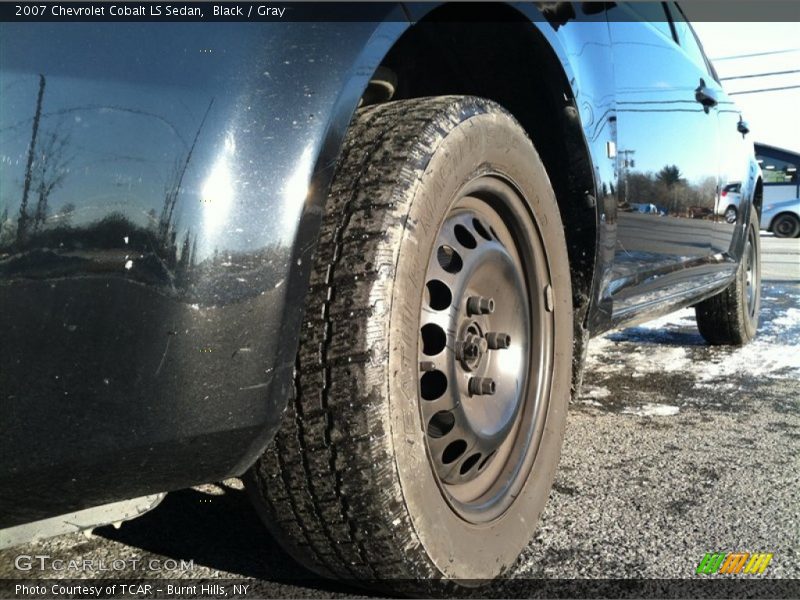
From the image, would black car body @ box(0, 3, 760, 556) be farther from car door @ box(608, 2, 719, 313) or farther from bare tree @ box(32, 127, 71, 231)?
car door @ box(608, 2, 719, 313)

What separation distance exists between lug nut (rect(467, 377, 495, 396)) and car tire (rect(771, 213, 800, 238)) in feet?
64.6

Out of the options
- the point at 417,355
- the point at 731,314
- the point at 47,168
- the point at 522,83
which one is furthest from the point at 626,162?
the point at 731,314

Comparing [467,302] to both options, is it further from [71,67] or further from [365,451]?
[71,67]

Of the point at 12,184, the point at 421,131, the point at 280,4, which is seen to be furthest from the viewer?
the point at 421,131

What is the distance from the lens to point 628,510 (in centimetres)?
200

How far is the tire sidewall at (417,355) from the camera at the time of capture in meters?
1.33

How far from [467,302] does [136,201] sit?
0.78 metres

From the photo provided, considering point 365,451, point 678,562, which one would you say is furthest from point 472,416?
point 678,562

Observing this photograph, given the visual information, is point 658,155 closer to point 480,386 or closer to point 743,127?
point 480,386

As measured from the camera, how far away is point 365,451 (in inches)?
50.1

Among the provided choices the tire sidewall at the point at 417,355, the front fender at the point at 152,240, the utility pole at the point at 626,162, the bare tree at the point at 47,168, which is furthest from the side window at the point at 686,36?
the bare tree at the point at 47,168

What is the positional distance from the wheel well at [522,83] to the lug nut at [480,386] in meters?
0.54

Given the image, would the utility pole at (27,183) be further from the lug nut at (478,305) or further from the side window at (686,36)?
the side window at (686,36)

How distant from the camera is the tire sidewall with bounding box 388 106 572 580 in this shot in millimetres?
1333
